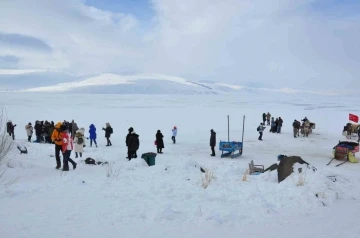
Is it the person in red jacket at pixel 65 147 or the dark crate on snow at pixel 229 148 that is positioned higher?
the person in red jacket at pixel 65 147

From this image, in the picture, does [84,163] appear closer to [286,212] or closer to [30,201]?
[30,201]

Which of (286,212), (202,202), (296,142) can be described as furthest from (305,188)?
(296,142)

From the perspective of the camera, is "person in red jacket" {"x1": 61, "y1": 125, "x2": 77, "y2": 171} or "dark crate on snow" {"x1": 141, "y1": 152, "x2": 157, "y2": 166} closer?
"person in red jacket" {"x1": 61, "y1": 125, "x2": 77, "y2": 171}

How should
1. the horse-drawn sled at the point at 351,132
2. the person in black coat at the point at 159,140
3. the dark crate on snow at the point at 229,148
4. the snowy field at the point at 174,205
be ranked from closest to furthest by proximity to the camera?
the snowy field at the point at 174,205 < the dark crate on snow at the point at 229,148 < the person in black coat at the point at 159,140 < the horse-drawn sled at the point at 351,132

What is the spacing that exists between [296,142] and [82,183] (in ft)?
48.8

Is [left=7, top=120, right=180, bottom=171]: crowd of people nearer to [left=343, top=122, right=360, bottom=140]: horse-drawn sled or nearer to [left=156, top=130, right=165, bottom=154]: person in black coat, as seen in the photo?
[left=156, top=130, right=165, bottom=154]: person in black coat

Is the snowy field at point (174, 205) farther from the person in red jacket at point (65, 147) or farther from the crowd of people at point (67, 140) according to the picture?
the crowd of people at point (67, 140)

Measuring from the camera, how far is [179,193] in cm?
635

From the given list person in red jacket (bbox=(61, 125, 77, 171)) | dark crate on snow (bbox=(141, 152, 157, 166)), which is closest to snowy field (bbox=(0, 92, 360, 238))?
person in red jacket (bbox=(61, 125, 77, 171))

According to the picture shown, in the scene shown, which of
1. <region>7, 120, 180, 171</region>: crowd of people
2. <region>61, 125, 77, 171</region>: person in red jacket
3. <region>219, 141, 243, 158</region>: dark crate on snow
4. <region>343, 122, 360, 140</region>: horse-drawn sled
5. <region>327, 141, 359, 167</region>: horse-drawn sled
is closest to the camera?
<region>61, 125, 77, 171</region>: person in red jacket

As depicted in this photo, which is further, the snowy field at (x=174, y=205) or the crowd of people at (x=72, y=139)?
the crowd of people at (x=72, y=139)

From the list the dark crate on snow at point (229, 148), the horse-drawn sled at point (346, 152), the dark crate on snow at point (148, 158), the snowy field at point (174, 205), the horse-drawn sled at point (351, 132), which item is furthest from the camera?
the horse-drawn sled at point (351, 132)

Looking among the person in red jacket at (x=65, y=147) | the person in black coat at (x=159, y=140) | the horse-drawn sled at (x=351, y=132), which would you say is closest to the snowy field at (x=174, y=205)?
the person in red jacket at (x=65, y=147)

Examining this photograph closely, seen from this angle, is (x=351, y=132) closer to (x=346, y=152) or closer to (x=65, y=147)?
(x=346, y=152)
